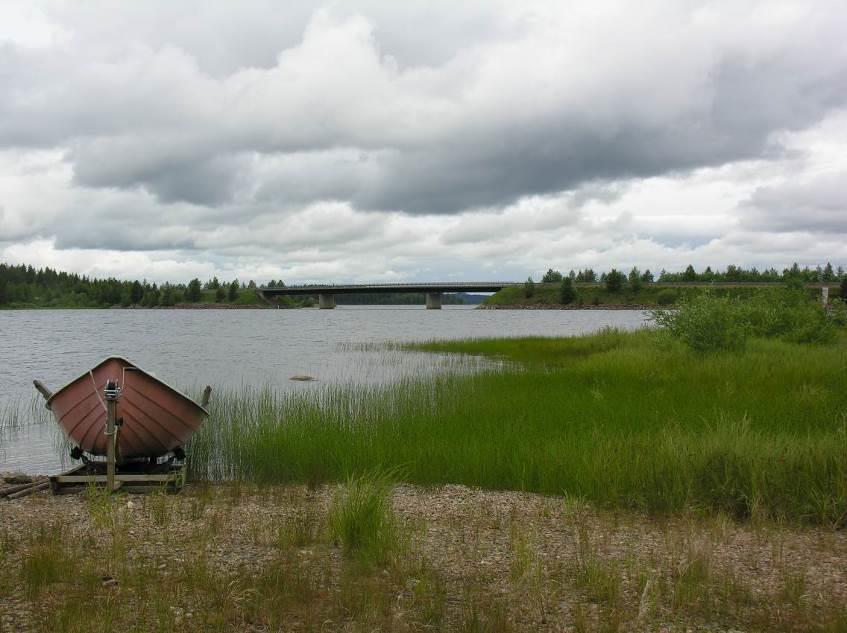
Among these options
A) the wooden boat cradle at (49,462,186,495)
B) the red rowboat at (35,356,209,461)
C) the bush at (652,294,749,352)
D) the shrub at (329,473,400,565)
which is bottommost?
the wooden boat cradle at (49,462,186,495)

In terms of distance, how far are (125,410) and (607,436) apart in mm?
9225

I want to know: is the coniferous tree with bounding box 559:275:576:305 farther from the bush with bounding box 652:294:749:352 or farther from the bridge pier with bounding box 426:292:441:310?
the bush with bounding box 652:294:749:352

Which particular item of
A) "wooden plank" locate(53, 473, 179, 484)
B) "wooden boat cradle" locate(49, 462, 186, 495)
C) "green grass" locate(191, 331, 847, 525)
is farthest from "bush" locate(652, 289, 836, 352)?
"wooden plank" locate(53, 473, 179, 484)

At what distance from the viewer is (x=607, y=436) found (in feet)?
42.7

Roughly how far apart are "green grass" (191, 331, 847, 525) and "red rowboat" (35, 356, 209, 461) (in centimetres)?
147

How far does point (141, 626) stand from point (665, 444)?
852cm

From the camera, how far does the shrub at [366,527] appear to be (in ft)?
25.9

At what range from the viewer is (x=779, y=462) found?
33.3 feet

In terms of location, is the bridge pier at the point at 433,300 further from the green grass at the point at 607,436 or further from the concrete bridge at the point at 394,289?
the green grass at the point at 607,436

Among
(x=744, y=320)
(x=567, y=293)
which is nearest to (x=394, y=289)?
(x=567, y=293)

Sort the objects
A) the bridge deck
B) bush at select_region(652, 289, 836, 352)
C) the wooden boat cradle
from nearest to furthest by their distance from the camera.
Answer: the wooden boat cradle < bush at select_region(652, 289, 836, 352) < the bridge deck

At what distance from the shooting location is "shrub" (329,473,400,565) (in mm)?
7906

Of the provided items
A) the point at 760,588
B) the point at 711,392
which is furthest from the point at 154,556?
the point at 711,392

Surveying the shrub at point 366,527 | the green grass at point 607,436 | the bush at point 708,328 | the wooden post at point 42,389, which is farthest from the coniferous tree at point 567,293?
the shrub at point 366,527
